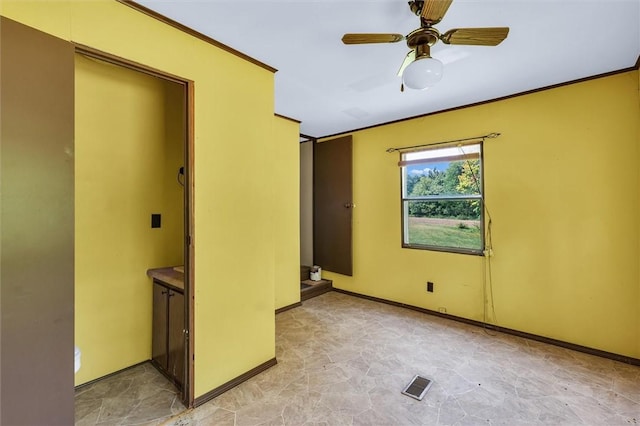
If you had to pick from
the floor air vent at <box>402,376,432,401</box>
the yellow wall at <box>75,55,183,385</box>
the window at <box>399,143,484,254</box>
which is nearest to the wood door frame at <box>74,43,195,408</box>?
the yellow wall at <box>75,55,183,385</box>

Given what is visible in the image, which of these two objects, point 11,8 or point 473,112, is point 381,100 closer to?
point 473,112

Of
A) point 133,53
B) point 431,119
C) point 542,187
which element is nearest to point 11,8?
point 133,53

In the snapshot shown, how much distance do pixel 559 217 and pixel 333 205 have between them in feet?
9.06

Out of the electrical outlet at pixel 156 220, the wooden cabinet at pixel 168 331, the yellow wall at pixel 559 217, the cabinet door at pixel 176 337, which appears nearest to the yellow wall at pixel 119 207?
the electrical outlet at pixel 156 220

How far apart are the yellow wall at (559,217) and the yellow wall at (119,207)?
298cm

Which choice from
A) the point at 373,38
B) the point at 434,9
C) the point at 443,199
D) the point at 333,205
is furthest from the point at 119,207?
the point at 443,199

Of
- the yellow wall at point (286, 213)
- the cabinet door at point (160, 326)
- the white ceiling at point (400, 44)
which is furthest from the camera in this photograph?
the yellow wall at point (286, 213)

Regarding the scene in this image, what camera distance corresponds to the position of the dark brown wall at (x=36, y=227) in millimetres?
1130

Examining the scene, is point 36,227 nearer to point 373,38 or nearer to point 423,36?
point 373,38

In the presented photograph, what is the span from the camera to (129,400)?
1959 mm

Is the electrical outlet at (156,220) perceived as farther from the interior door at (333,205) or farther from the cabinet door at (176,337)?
the interior door at (333,205)

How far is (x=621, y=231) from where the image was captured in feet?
8.09

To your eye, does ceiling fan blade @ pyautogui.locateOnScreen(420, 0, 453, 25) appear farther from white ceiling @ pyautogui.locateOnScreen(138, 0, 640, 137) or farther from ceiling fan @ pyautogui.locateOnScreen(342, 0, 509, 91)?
white ceiling @ pyautogui.locateOnScreen(138, 0, 640, 137)

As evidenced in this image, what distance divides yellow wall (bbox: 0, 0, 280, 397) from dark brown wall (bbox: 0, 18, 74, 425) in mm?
413
